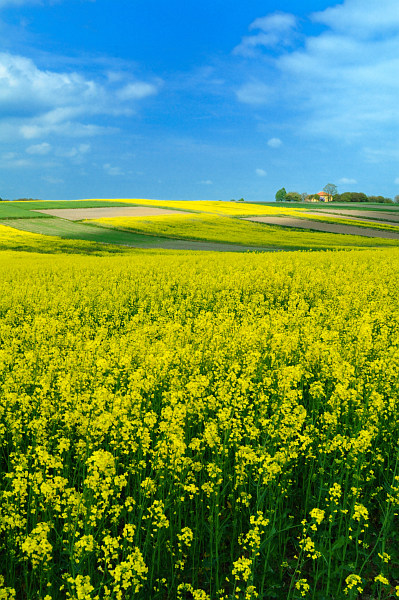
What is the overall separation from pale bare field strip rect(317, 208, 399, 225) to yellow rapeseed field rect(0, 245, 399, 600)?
71400 millimetres

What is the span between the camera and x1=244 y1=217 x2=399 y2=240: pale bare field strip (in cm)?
5997

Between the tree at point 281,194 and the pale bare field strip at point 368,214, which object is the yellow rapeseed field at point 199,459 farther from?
the tree at point 281,194

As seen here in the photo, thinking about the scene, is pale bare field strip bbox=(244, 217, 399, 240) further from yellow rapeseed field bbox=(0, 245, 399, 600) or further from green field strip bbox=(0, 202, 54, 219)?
yellow rapeseed field bbox=(0, 245, 399, 600)

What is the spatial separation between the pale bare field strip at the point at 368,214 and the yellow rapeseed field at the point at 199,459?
71400 mm

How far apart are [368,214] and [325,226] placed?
22.8m

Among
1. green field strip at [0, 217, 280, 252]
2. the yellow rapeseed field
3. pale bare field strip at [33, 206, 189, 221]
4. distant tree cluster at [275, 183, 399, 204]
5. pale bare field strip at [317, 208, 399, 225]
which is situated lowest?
the yellow rapeseed field

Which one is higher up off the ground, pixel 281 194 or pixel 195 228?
pixel 281 194

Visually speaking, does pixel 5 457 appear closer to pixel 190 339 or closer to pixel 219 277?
pixel 190 339

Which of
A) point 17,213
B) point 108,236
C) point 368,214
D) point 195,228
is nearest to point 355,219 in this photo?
point 368,214

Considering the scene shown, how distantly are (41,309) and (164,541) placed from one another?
10.2m

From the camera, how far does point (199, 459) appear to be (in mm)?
5082

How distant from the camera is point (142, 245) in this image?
47250 mm

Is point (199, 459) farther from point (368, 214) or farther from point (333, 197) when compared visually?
point (333, 197)

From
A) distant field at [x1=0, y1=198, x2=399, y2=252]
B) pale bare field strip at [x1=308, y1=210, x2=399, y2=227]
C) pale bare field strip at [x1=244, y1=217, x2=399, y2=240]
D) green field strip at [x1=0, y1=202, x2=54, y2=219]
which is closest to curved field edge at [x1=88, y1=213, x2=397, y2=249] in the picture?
distant field at [x1=0, y1=198, x2=399, y2=252]
